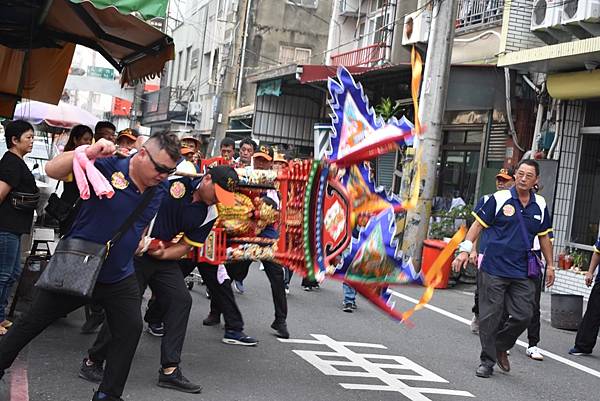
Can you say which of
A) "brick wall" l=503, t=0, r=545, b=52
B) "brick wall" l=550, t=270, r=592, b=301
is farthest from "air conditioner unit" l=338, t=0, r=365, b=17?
"brick wall" l=550, t=270, r=592, b=301

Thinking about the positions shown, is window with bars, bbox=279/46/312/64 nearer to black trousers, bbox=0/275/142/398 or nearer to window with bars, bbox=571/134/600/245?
window with bars, bbox=571/134/600/245

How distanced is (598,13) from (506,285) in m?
7.70

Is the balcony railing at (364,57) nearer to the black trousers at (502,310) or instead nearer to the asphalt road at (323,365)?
the asphalt road at (323,365)

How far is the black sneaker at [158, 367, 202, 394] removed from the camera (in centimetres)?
622

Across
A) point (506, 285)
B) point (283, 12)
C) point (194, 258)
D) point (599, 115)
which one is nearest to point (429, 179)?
point (599, 115)

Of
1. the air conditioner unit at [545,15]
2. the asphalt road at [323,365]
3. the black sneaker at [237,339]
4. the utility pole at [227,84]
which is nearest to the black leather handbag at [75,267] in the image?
the asphalt road at [323,365]

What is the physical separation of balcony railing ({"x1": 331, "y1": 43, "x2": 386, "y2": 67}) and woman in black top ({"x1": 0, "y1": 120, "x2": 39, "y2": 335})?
1521 centimetres

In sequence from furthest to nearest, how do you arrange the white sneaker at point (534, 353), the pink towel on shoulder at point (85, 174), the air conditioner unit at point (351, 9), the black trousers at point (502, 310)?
1. the air conditioner unit at point (351, 9)
2. the white sneaker at point (534, 353)
3. the black trousers at point (502, 310)
4. the pink towel on shoulder at point (85, 174)

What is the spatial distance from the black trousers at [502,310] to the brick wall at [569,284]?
633 cm

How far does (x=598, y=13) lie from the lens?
45.3ft

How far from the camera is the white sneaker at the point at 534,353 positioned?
893 cm

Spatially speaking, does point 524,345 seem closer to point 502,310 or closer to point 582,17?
point 502,310

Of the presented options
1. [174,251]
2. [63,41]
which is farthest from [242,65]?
[174,251]

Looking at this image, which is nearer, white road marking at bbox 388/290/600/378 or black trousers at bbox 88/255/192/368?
black trousers at bbox 88/255/192/368
